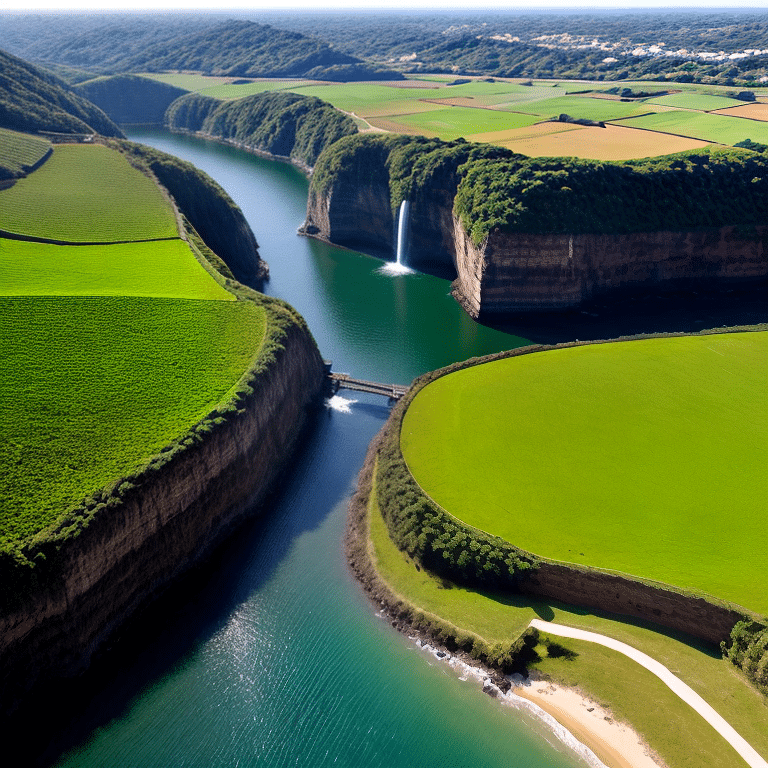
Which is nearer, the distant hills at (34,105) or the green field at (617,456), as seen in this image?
the green field at (617,456)

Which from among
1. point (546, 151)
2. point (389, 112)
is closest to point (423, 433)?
point (546, 151)

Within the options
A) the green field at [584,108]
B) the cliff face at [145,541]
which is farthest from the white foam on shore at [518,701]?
the green field at [584,108]

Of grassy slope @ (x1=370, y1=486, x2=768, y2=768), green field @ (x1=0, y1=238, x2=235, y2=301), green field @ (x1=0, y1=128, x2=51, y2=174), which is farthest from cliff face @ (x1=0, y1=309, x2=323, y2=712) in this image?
green field @ (x1=0, y1=128, x2=51, y2=174)

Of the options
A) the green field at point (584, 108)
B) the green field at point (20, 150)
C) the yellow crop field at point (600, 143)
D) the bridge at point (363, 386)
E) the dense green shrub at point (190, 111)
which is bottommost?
the dense green shrub at point (190, 111)

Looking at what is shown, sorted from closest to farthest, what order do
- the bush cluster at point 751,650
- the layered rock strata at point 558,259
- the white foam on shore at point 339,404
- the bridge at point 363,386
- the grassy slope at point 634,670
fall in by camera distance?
1. the grassy slope at point 634,670
2. the bush cluster at point 751,650
3. the white foam on shore at point 339,404
4. the bridge at point 363,386
5. the layered rock strata at point 558,259

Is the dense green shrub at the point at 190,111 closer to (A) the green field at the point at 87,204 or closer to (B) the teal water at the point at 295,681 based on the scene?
(A) the green field at the point at 87,204

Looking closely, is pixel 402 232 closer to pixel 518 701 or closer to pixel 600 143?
pixel 600 143
